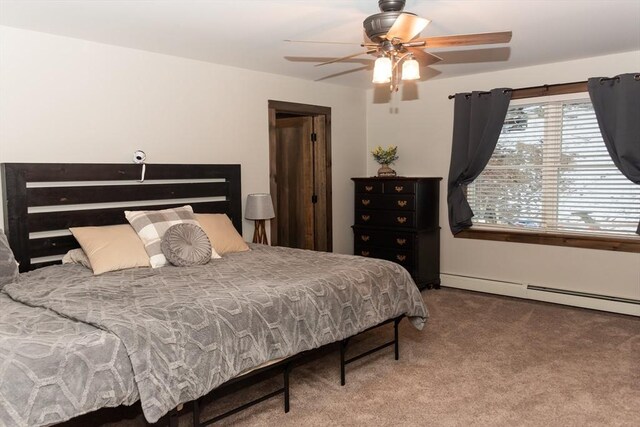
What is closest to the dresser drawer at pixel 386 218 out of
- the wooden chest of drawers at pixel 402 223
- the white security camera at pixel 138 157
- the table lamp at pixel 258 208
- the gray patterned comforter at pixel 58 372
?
the wooden chest of drawers at pixel 402 223

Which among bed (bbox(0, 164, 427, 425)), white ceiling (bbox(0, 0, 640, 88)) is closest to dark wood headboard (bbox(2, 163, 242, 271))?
bed (bbox(0, 164, 427, 425))

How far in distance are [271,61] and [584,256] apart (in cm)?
343

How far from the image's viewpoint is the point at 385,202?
550 centimetres

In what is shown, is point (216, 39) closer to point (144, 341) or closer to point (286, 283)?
point (286, 283)

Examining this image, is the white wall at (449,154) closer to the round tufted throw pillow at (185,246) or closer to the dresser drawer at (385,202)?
the dresser drawer at (385,202)

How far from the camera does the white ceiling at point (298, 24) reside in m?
3.03

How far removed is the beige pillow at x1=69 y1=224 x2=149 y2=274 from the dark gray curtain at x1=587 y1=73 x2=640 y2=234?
156 inches

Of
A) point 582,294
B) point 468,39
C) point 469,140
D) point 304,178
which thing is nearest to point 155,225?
point 468,39

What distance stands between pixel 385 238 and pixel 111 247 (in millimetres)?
3030

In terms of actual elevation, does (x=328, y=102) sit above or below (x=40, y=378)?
above

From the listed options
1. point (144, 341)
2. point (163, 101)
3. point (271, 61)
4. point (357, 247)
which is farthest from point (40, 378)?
point (357, 247)

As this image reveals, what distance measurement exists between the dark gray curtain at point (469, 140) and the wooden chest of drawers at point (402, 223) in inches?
9.4

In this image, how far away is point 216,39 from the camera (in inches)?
148

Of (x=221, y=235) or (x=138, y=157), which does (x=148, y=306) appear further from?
(x=138, y=157)
